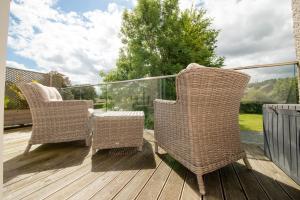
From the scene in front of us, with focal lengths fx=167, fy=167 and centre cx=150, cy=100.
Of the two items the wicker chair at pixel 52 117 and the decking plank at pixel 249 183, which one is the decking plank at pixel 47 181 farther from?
the decking plank at pixel 249 183

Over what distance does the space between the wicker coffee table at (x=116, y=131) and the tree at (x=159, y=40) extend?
6.71m

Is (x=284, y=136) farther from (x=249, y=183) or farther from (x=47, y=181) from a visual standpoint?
(x=47, y=181)

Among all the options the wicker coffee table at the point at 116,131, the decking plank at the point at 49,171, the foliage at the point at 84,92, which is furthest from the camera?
the foliage at the point at 84,92

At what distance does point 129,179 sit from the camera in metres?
1.36

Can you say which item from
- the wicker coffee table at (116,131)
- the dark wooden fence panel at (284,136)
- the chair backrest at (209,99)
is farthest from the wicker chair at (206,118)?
the wicker coffee table at (116,131)

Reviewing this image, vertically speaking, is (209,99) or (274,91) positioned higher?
(274,91)

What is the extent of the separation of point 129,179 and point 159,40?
329 inches

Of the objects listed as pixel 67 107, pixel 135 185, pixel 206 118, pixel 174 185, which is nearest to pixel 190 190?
pixel 174 185

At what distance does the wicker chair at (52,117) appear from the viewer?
2.03 metres

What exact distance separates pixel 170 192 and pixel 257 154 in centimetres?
136

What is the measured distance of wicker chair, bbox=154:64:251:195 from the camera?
1.16 m

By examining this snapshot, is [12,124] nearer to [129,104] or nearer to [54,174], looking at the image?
[129,104]

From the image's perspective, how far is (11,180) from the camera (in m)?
1.37

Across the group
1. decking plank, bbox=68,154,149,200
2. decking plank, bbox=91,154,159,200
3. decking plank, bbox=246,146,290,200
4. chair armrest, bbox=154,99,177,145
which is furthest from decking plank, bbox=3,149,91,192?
decking plank, bbox=246,146,290,200
